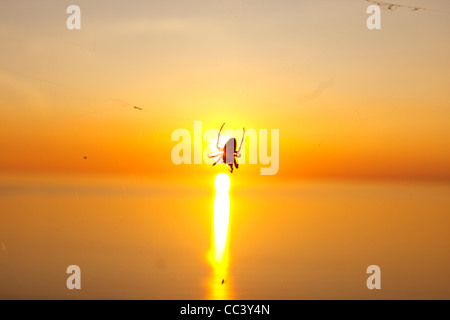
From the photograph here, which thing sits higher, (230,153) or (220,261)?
(230,153)

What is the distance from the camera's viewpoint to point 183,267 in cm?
1878

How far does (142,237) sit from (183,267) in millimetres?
5651

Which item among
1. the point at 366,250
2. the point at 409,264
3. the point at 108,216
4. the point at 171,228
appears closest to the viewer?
the point at 409,264

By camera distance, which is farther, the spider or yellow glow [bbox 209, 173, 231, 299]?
the spider

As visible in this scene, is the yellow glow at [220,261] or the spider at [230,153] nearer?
the yellow glow at [220,261]

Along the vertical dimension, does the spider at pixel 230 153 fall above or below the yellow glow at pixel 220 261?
above

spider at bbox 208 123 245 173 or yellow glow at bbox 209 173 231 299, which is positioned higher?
spider at bbox 208 123 245 173

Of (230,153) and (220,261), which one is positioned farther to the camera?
(230,153)
